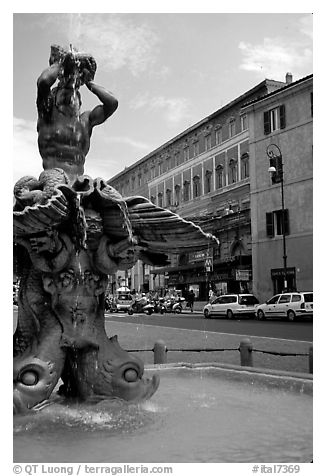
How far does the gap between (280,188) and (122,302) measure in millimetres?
15451

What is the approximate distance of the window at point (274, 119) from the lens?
33.9 meters

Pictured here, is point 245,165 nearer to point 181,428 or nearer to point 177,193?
point 177,193

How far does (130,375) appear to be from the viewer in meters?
5.09

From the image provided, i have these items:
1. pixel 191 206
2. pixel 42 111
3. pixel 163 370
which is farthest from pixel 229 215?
pixel 42 111

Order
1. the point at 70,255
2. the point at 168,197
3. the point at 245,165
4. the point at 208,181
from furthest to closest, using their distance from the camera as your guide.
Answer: the point at 168,197 < the point at 208,181 < the point at 245,165 < the point at 70,255

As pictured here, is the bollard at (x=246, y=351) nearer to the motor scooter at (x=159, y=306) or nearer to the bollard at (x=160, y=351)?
the bollard at (x=160, y=351)

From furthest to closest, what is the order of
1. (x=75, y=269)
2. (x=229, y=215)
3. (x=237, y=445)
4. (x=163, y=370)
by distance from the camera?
Answer: (x=229, y=215) < (x=163, y=370) < (x=75, y=269) < (x=237, y=445)

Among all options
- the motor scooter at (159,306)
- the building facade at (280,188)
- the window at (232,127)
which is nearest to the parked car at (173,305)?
the motor scooter at (159,306)

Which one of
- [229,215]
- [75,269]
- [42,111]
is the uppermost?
[229,215]

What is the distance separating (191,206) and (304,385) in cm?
4081

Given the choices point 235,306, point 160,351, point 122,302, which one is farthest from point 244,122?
point 160,351

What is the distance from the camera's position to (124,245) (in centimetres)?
514

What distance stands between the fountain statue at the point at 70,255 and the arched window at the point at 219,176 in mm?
38831
